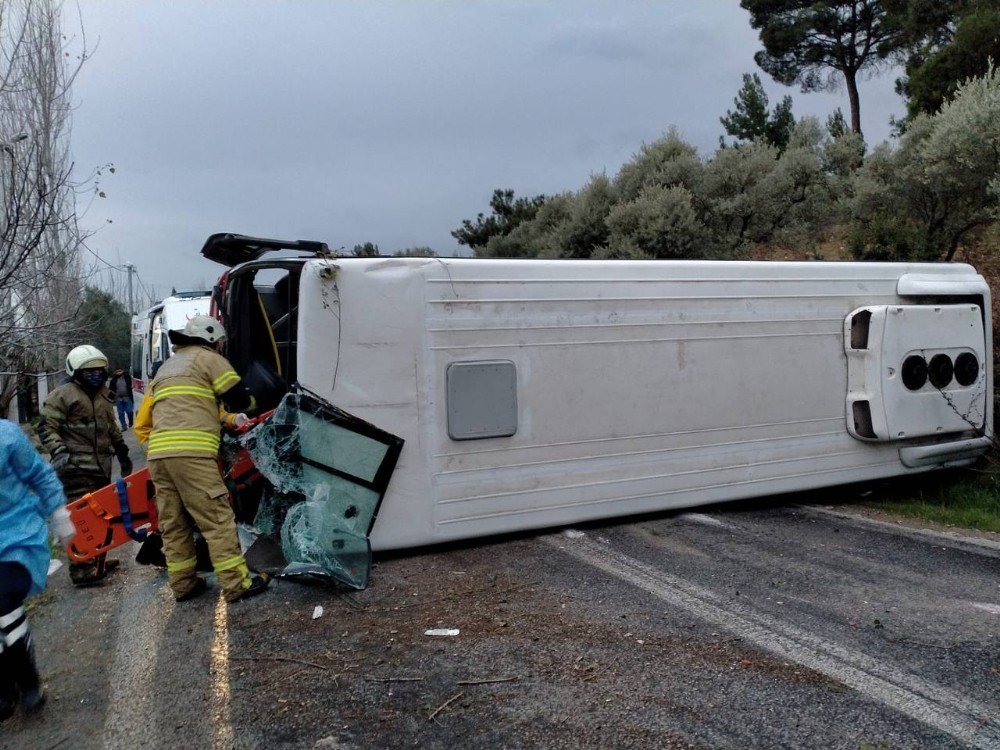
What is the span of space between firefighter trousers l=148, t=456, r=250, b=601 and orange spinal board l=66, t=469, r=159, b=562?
0.32 meters

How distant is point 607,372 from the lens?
18.9ft

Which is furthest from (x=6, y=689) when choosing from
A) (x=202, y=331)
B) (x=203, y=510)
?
(x=202, y=331)

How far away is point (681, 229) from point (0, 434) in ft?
47.1

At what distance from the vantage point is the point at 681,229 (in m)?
16.2

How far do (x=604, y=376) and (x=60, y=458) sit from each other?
13.3ft

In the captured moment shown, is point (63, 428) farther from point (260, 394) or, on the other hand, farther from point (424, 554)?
point (424, 554)

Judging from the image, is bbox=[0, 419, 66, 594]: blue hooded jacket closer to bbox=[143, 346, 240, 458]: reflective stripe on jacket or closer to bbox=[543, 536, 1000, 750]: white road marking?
bbox=[143, 346, 240, 458]: reflective stripe on jacket

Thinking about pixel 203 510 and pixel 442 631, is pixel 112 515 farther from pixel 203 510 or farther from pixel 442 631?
pixel 442 631

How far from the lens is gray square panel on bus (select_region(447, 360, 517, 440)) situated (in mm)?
5293

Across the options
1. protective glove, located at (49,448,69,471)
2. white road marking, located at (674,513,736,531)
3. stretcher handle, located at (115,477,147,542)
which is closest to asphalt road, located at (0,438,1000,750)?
white road marking, located at (674,513,736,531)

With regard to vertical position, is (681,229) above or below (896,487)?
above

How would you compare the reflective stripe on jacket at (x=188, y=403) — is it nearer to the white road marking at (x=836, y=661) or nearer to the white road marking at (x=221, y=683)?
the white road marking at (x=221, y=683)

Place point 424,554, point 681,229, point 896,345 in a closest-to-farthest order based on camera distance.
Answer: point 424,554, point 896,345, point 681,229

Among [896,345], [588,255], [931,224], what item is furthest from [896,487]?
[588,255]
